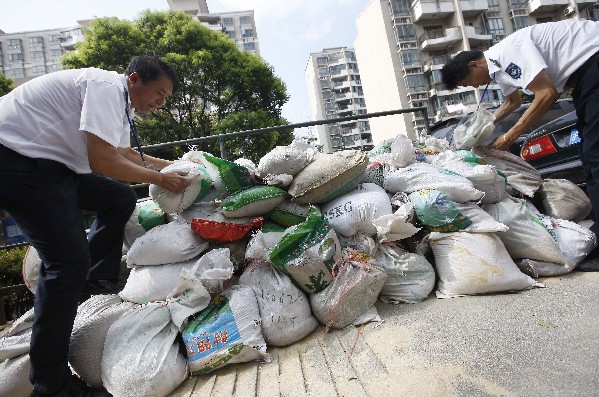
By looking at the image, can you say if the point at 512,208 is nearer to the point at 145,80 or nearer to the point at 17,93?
the point at 145,80

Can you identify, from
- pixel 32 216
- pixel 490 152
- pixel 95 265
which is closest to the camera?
pixel 32 216

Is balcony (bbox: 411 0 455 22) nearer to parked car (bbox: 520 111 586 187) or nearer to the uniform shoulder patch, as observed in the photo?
parked car (bbox: 520 111 586 187)

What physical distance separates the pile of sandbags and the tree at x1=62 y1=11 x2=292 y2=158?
10228 millimetres

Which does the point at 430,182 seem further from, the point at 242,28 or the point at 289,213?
the point at 242,28

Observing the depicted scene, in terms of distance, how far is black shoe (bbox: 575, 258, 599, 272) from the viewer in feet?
5.47

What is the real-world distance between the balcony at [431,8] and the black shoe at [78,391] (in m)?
28.8

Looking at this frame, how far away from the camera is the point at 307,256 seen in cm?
150

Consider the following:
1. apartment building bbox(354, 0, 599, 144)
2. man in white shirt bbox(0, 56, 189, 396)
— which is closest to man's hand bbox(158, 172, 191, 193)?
man in white shirt bbox(0, 56, 189, 396)

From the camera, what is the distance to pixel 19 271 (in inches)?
166

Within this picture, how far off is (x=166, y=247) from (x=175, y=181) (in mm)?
344

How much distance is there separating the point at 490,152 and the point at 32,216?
8.31 feet

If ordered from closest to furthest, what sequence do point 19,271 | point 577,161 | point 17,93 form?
1. point 17,93
2. point 577,161
3. point 19,271

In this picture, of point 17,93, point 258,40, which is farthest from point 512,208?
point 258,40

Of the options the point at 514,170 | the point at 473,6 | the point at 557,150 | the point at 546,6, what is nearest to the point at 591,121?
the point at 514,170
